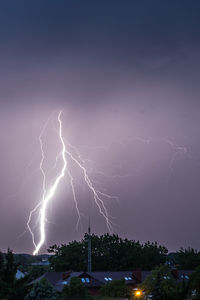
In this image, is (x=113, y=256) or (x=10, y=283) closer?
(x=10, y=283)

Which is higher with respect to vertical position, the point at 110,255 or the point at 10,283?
the point at 110,255

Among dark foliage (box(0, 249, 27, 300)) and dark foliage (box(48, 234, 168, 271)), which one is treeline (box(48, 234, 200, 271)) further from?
dark foliage (box(0, 249, 27, 300))

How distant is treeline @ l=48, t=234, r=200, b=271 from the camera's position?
6357cm

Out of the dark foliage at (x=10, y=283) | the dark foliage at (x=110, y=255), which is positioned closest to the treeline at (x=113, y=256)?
the dark foliage at (x=110, y=255)

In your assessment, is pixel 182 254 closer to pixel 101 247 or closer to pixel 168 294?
pixel 101 247

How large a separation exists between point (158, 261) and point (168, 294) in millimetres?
49068

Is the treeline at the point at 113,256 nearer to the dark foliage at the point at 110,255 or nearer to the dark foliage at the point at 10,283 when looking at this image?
the dark foliage at the point at 110,255

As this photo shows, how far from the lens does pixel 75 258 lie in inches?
2496

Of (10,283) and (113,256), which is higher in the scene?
(113,256)

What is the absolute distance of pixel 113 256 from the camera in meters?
69.6

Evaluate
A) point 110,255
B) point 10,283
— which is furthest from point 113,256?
point 10,283

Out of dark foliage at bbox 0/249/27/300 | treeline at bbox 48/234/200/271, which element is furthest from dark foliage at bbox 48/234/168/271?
dark foliage at bbox 0/249/27/300

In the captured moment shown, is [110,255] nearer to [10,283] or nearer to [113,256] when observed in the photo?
[113,256]

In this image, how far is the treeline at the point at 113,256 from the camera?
63.6 m
